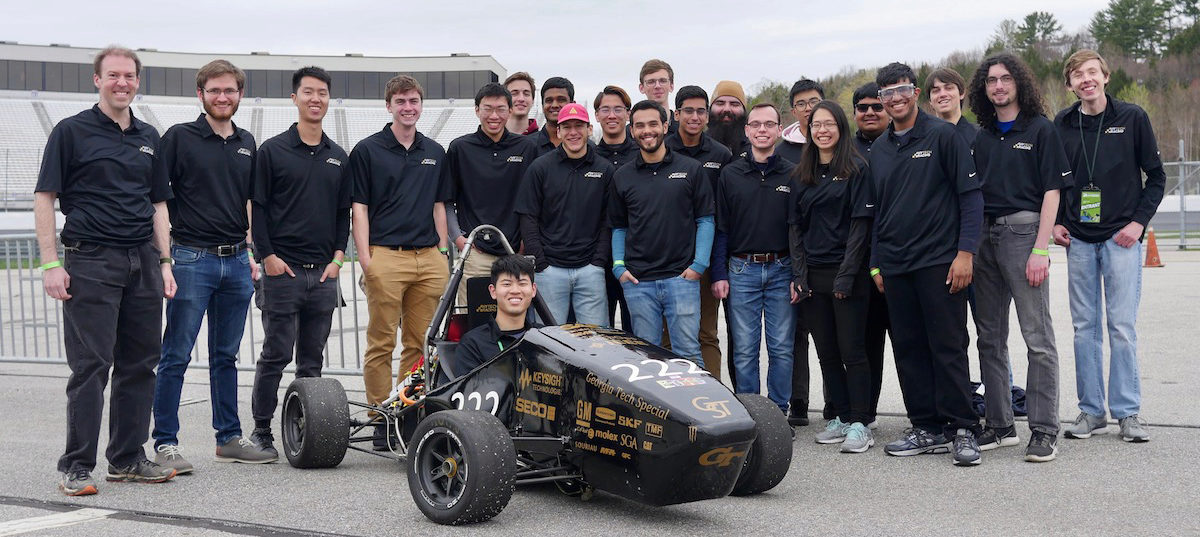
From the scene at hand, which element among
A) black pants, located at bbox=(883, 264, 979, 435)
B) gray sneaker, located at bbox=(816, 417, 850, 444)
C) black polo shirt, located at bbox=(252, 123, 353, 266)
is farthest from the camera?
gray sneaker, located at bbox=(816, 417, 850, 444)

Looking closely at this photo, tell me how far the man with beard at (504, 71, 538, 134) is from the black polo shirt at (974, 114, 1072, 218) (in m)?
3.60

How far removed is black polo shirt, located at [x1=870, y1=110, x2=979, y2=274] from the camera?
240 inches

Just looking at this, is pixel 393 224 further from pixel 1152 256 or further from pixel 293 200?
pixel 1152 256

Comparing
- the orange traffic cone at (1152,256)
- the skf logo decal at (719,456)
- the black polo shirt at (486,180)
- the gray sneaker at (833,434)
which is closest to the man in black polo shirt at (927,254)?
the gray sneaker at (833,434)

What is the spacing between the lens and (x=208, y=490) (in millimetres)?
5719

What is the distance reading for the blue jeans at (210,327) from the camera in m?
6.24

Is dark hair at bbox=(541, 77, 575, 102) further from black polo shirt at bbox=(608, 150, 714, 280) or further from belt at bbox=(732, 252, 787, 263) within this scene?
belt at bbox=(732, 252, 787, 263)

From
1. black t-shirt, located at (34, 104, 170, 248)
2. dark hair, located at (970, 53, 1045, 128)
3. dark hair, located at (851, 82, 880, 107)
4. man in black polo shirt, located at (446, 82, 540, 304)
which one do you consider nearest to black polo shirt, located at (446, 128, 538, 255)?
man in black polo shirt, located at (446, 82, 540, 304)

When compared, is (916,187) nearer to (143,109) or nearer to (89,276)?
(89,276)

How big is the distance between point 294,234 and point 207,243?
0.54 meters

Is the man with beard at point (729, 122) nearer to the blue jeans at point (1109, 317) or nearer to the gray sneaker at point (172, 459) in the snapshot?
the blue jeans at point (1109, 317)

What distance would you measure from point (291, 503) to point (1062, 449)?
14.7 feet

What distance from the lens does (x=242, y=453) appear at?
6488 millimetres

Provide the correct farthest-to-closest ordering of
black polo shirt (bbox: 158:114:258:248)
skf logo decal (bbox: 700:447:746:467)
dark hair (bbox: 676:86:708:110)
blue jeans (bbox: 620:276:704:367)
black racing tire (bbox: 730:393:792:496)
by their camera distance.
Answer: dark hair (bbox: 676:86:708:110) < blue jeans (bbox: 620:276:704:367) < black polo shirt (bbox: 158:114:258:248) < black racing tire (bbox: 730:393:792:496) < skf logo decal (bbox: 700:447:746:467)
